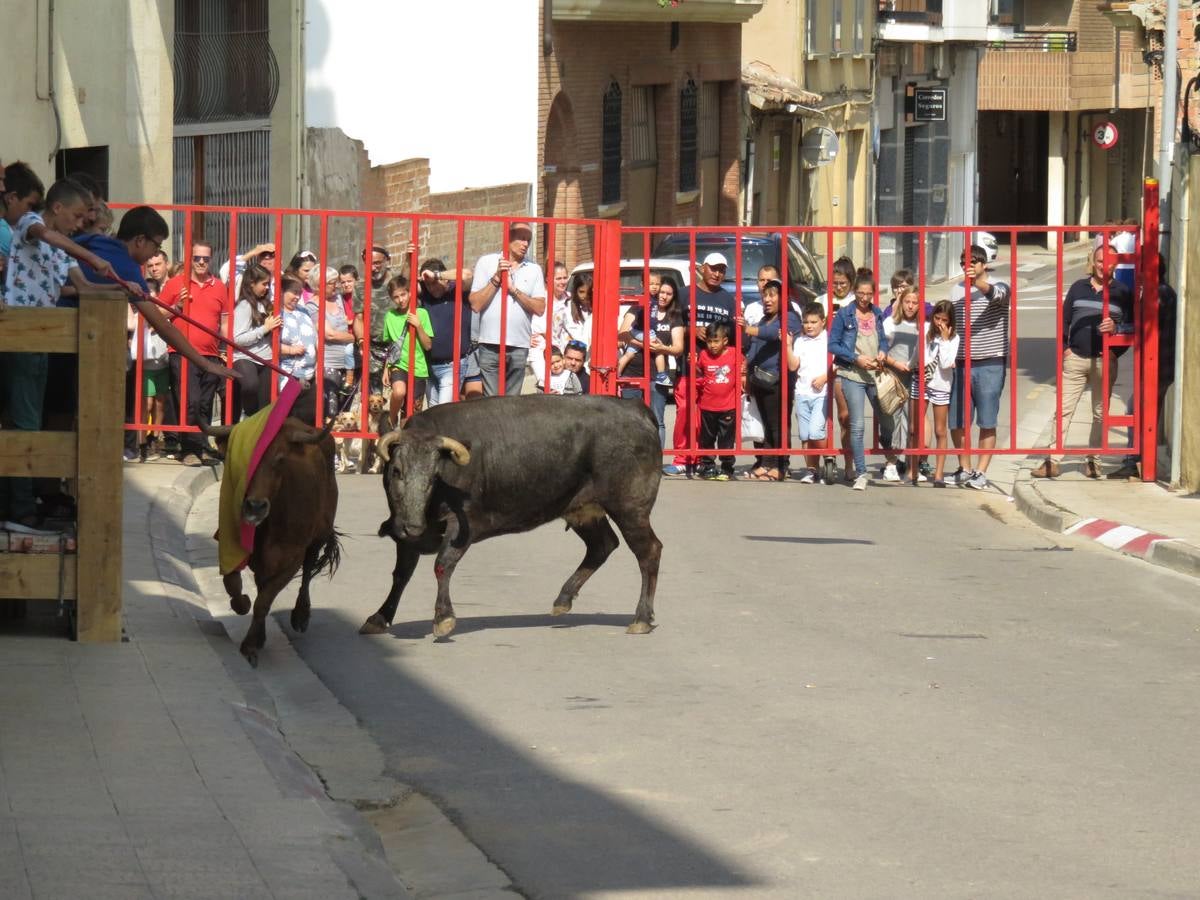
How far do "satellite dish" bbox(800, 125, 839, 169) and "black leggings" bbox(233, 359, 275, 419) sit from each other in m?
24.6

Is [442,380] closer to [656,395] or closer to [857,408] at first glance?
[656,395]

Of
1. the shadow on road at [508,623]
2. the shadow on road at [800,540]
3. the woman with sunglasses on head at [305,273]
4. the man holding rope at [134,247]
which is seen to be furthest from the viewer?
the woman with sunglasses on head at [305,273]

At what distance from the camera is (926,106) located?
51.2m

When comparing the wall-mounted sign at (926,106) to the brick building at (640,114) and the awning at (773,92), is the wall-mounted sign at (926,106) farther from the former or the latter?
the brick building at (640,114)

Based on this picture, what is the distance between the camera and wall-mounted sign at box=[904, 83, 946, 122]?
51.0 meters

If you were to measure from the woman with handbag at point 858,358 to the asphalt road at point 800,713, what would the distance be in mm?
2922

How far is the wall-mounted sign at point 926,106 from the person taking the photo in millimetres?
51031

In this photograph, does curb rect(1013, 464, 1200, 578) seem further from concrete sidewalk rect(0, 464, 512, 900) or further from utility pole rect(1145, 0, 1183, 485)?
concrete sidewalk rect(0, 464, 512, 900)

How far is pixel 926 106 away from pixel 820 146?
38.2 feet

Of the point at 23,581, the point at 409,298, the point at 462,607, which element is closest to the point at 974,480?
the point at 409,298

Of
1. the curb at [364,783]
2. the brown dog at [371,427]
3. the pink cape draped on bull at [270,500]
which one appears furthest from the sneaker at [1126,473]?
the pink cape draped on bull at [270,500]

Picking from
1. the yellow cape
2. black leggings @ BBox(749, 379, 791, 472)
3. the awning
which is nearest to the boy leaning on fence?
the yellow cape

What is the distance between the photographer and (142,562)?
40.2 ft

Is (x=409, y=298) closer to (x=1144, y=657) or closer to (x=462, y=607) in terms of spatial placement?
(x=462, y=607)
